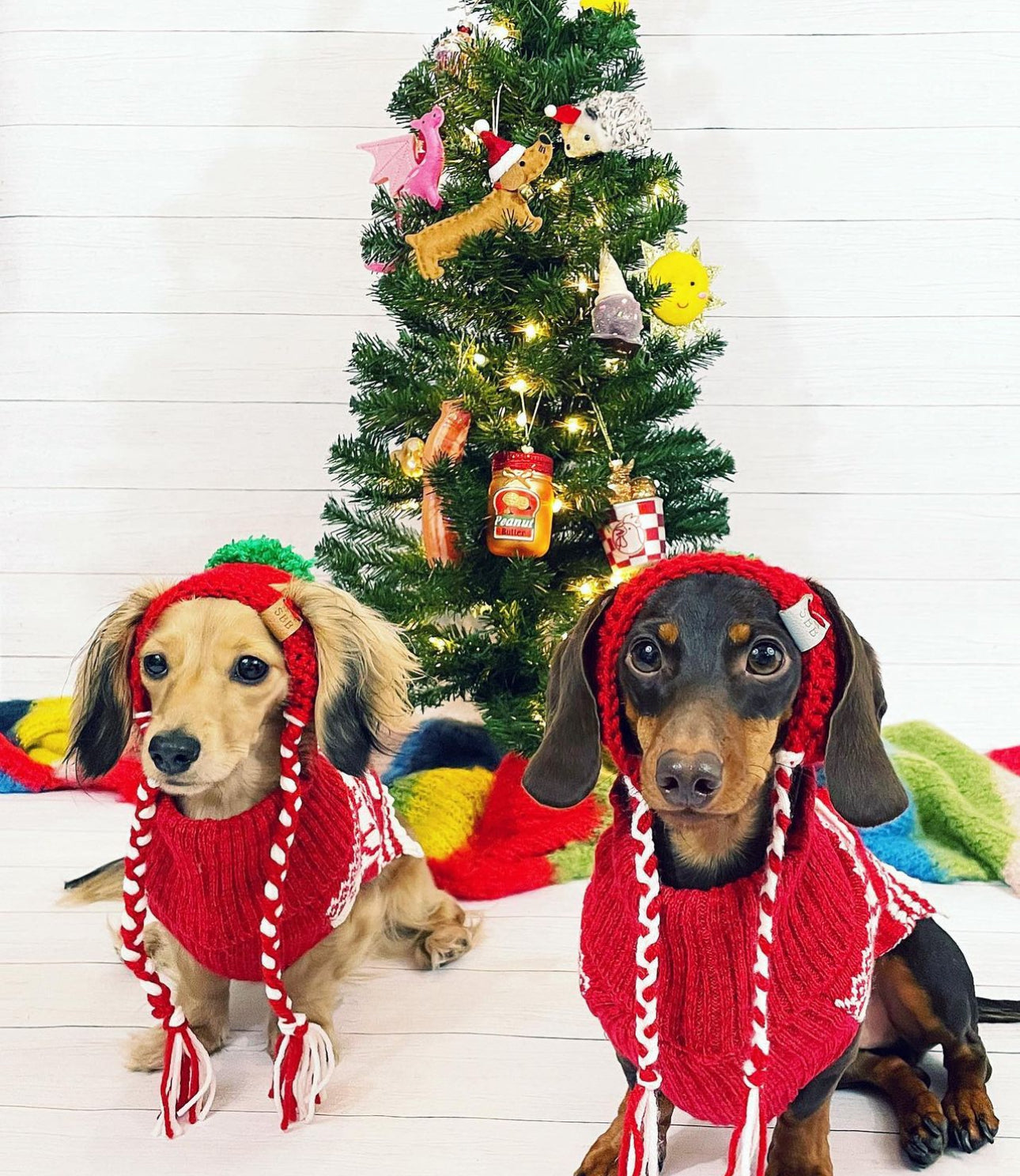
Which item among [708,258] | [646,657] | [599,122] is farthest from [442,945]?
[708,258]

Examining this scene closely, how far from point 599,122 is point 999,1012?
5.07 feet

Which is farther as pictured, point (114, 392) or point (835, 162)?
point (114, 392)

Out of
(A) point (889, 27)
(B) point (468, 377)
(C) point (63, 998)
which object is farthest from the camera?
(A) point (889, 27)

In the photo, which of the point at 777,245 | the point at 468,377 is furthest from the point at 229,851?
the point at 777,245

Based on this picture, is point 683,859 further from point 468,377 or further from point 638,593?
point 468,377

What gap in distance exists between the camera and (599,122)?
211cm

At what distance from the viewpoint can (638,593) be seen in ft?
4.02

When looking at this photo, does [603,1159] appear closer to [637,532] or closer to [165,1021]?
[165,1021]

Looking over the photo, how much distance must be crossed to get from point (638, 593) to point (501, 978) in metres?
0.87

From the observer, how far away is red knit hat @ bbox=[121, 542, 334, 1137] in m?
1.46

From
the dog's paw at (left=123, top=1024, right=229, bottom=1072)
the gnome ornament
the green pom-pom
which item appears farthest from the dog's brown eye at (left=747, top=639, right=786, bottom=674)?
the gnome ornament

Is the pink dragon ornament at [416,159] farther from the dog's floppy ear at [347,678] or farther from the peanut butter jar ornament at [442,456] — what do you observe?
the dog's floppy ear at [347,678]

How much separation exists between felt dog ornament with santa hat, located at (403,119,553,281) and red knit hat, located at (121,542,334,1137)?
866 millimetres

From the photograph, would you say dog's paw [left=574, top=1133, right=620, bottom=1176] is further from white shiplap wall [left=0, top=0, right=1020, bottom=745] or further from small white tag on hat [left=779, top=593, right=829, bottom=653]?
white shiplap wall [left=0, top=0, right=1020, bottom=745]
